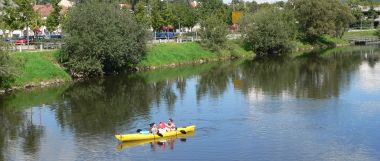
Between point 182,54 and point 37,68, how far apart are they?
2659 centimetres

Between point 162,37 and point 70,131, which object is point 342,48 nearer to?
point 162,37

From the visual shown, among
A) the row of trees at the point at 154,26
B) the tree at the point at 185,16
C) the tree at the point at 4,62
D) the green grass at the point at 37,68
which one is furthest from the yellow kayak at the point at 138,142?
the tree at the point at 185,16

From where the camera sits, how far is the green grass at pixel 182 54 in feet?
257

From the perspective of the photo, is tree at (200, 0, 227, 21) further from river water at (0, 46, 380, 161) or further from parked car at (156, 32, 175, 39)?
river water at (0, 46, 380, 161)

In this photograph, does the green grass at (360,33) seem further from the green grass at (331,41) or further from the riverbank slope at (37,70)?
the riverbank slope at (37,70)

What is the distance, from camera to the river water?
111ft

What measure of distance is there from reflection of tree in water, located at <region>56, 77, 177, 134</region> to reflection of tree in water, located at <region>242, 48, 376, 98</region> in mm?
9151

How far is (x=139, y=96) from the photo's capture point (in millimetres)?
54312

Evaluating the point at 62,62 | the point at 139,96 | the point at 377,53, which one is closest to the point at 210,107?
the point at 139,96

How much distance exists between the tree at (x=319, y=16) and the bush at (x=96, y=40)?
47.1m

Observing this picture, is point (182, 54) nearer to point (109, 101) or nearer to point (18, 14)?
point (18, 14)

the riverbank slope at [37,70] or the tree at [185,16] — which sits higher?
the tree at [185,16]

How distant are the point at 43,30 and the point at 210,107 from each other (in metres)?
69.6

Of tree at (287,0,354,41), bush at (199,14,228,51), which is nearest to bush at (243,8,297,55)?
bush at (199,14,228,51)
